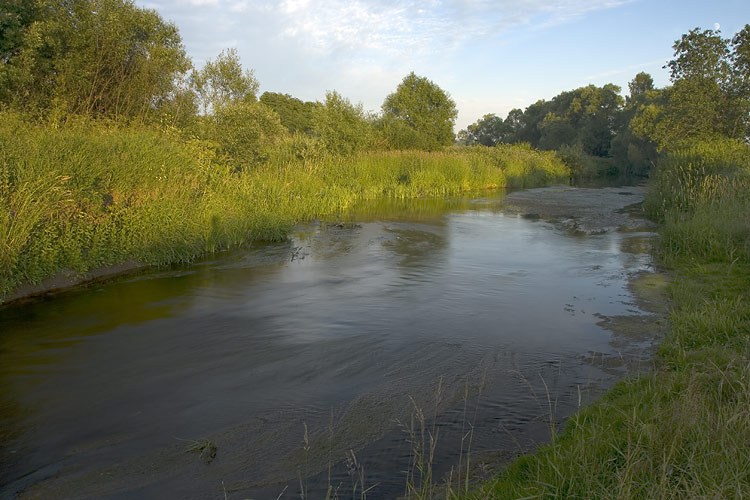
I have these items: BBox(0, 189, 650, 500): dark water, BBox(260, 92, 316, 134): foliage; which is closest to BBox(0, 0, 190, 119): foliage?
BBox(0, 189, 650, 500): dark water

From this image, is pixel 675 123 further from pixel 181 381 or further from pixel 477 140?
pixel 477 140

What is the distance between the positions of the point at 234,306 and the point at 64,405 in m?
3.42

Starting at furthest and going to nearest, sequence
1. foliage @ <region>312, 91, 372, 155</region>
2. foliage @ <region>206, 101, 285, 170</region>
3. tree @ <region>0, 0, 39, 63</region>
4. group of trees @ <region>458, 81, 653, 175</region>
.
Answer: group of trees @ <region>458, 81, 653, 175</region>, foliage @ <region>312, 91, 372, 155</region>, foliage @ <region>206, 101, 285, 170</region>, tree @ <region>0, 0, 39, 63</region>

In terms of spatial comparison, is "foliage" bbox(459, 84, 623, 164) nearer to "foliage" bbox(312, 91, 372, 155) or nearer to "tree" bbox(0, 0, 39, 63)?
"foliage" bbox(312, 91, 372, 155)

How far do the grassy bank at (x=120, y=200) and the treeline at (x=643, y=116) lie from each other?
48.0ft

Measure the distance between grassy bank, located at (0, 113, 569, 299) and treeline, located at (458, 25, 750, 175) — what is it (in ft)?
48.0

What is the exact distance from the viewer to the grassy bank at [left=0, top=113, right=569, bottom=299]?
321 inches

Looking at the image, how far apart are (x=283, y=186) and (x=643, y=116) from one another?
26.9m

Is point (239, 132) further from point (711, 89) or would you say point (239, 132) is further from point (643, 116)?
point (643, 116)

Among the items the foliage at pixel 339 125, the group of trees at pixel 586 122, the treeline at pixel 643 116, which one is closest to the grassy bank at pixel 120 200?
the foliage at pixel 339 125

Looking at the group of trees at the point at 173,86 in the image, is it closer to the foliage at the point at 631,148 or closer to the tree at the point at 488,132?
the foliage at the point at 631,148

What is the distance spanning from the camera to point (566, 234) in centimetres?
1571

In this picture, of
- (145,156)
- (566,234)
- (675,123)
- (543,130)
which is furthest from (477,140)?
(145,156)

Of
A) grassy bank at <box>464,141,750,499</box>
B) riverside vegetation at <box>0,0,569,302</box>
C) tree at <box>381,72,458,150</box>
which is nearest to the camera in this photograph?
grassy bank at <box>464,141,750,499</box>
